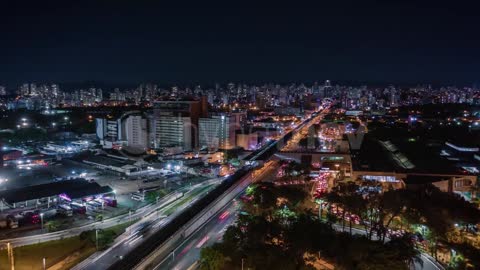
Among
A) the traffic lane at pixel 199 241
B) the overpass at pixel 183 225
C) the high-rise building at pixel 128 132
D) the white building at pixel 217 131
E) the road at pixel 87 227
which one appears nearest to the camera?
the overpass at pixel 183 225

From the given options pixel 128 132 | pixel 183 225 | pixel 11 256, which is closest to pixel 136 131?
pixel 128 132

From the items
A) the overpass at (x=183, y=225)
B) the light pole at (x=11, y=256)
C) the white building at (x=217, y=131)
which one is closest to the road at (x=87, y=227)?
the light pole at (x=11, y=256)

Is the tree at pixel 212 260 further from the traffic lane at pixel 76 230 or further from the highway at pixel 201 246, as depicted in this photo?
the traffic lane at pixel 76 230

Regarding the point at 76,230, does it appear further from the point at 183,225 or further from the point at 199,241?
the point at 199,241

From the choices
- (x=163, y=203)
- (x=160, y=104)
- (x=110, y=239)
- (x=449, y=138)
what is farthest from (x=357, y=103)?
(x=110, y=239)

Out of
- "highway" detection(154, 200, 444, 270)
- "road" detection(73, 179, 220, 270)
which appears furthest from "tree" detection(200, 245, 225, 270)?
"road" detection(73, 179, 220, 270)

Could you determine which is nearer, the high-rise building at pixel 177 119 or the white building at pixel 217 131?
the white building at pixel 217 131
